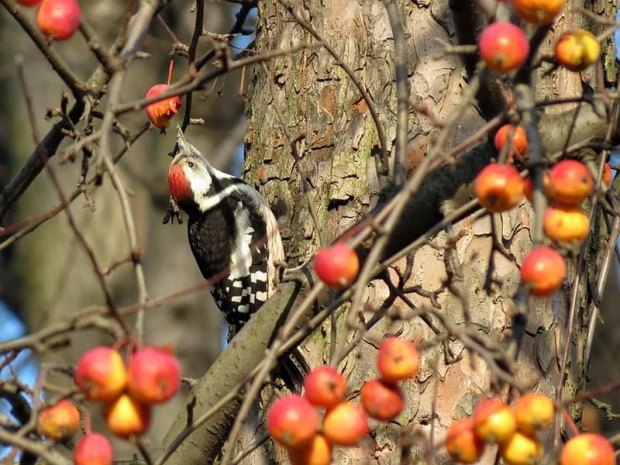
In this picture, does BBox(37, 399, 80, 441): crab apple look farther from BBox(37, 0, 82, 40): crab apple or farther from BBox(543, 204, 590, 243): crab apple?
BBox(543, 204, 590, 243): crab apple

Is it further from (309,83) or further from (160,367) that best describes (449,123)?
(309,83)

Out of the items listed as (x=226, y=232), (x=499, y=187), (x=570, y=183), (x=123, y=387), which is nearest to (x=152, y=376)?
(x=123, y=387)

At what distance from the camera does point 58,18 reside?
189 cm

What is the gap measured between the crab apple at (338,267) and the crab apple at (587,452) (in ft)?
1.46

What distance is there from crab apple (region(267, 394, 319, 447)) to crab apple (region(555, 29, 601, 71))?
76 centimetres

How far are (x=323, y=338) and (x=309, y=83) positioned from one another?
97cm

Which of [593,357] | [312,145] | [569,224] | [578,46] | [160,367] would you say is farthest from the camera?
[593,357]

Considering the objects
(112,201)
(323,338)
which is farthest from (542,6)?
(112,201)

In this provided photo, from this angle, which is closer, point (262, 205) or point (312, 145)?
point (312, 145)

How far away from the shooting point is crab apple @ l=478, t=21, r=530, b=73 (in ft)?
5.41

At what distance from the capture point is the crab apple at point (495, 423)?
1545 millimetres

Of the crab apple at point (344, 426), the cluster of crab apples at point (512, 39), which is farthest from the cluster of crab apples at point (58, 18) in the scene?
the crab apple at point (344, 426)

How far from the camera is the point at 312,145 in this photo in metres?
3.64

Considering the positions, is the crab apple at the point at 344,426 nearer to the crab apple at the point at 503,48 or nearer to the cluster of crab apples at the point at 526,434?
the cluster of crab apples at the point at 526,434
